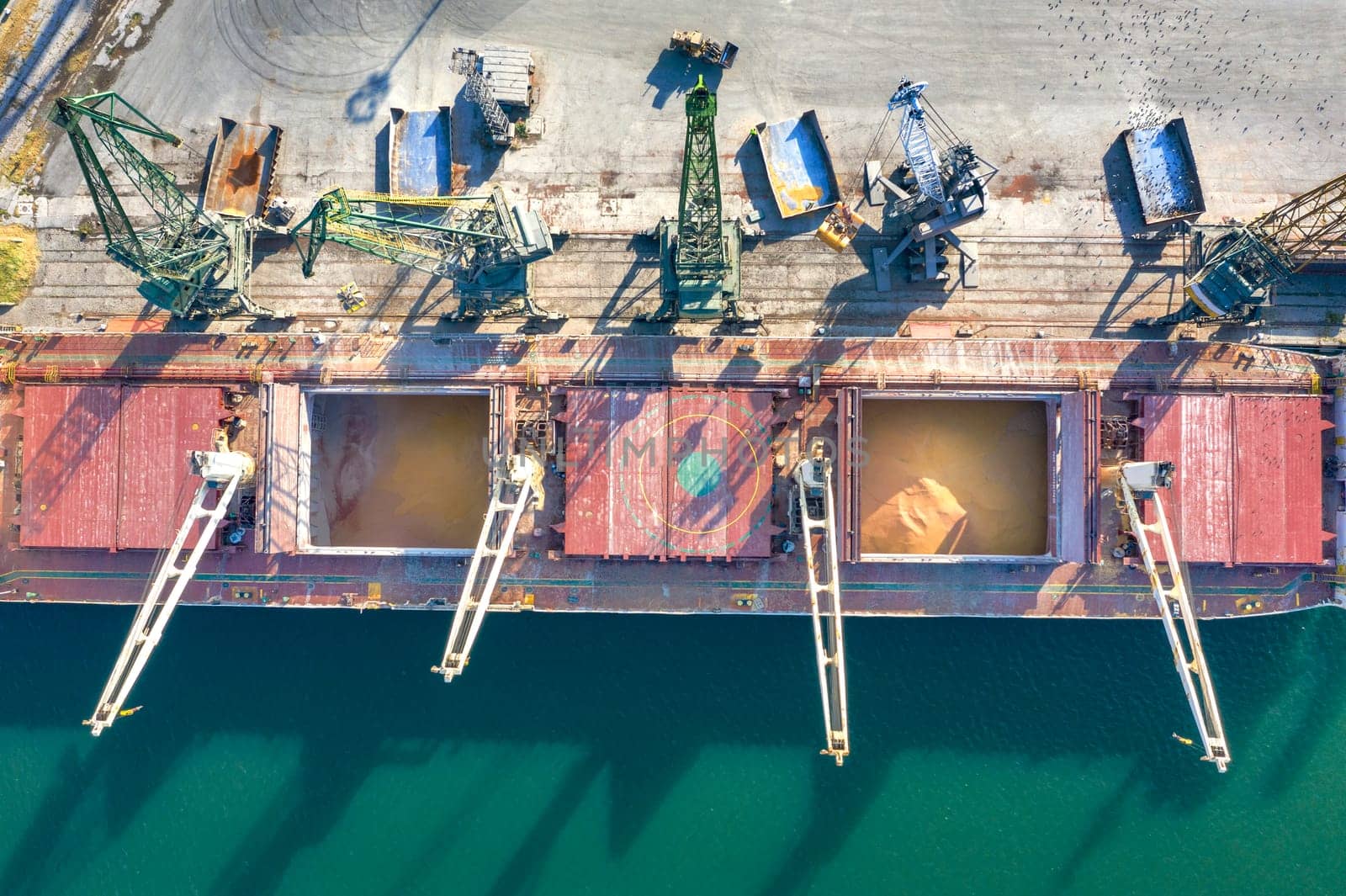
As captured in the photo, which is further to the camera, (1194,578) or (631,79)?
(631,79)

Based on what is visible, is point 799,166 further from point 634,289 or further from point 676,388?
point 676,388

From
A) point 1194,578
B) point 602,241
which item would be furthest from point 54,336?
point 1194,578

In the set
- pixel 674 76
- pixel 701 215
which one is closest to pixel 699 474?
pixel 701 215

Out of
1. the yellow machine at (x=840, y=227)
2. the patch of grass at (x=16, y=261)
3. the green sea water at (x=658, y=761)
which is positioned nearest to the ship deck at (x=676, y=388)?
the green sea water at (x=658, y=761)

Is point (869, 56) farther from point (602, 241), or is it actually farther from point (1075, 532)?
point (1075, 532)

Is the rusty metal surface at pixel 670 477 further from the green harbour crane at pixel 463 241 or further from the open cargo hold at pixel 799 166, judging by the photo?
the open cargo hold at pixel 799 166
